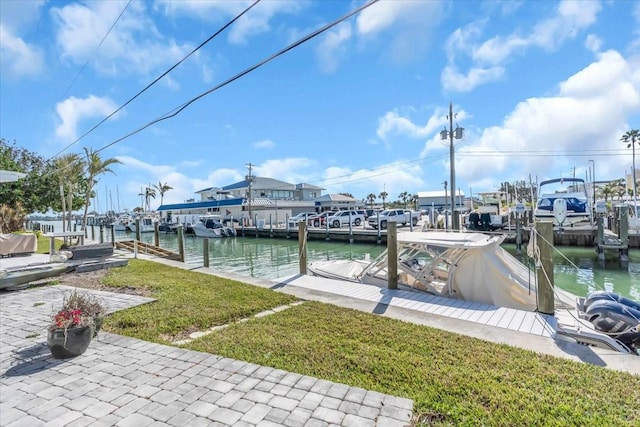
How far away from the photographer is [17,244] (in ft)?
46.6

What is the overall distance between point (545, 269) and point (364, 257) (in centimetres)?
1256

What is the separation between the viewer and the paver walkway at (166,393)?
278 cm

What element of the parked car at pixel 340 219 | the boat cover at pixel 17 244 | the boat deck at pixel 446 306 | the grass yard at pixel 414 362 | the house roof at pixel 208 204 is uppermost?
the house roof at pixel 208 204

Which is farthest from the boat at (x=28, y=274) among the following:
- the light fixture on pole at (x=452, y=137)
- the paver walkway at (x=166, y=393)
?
the light fixture on pole at (x=452, y=137)

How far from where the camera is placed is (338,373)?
11.6 ft

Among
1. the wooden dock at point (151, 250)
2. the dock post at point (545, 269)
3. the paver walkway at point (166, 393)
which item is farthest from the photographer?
the wooden dock at point (151, 250)

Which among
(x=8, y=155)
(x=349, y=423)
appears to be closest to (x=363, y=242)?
(x=349, y=423)

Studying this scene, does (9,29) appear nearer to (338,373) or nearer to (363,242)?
(338,373)

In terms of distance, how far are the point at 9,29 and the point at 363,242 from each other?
22.2 metres

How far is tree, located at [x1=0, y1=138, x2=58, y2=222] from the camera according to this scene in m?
25.3

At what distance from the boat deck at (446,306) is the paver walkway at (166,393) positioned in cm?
334

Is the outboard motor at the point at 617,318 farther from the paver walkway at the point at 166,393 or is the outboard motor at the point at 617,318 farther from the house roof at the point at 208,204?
the house roof at the point at 208,204

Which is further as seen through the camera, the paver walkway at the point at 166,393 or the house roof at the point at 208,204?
Answer: the house roof at the point at 208,204

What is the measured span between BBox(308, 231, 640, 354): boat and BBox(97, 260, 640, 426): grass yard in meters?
1.58
